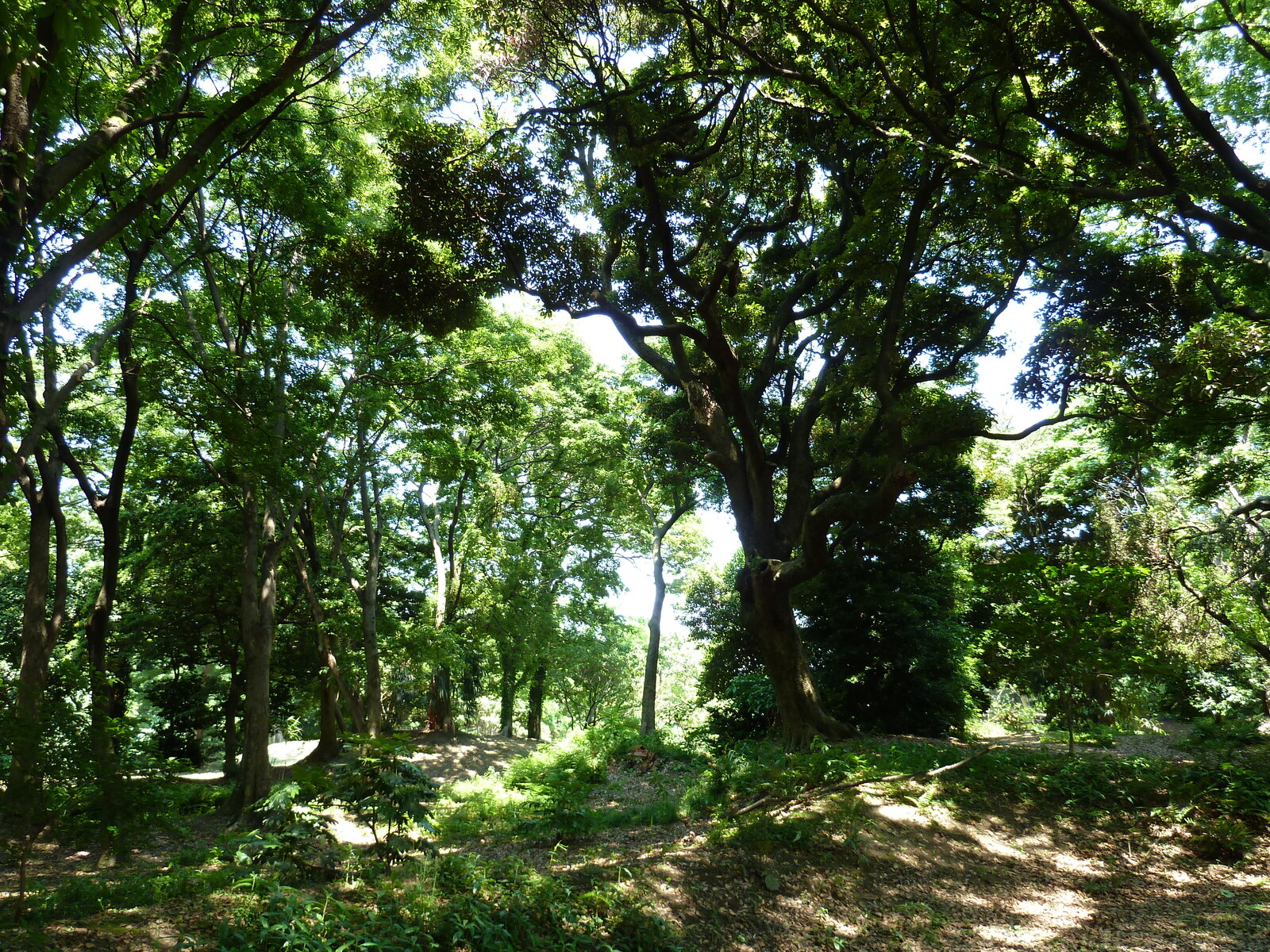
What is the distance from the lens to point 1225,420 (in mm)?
7562

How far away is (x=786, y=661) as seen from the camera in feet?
31.0

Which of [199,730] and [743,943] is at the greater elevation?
[743,943]

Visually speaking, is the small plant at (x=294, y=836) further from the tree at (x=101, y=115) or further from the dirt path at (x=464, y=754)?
the dirt path at (x=464, y=754)

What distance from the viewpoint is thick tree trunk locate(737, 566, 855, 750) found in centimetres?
929

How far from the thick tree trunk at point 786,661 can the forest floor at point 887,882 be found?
2.13 meters

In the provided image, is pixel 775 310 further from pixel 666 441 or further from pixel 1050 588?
pixel 1050 588

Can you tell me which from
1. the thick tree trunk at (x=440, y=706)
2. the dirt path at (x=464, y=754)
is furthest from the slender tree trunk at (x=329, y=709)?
the thick tree trunk at (x=440, y=706)

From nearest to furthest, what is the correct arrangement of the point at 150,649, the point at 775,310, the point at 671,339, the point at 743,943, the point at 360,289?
the point at 743,943 < the point at 360,289 < the point at 671,339 < the point at 775,310 < the point at 150,649

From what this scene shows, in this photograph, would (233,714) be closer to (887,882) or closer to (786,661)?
(786,661)

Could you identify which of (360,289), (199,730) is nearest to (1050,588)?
(360,289)

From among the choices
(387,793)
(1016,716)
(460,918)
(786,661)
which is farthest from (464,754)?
(1016,716)

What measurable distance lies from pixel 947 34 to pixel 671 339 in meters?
4.99

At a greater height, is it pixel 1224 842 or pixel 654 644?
pixel 654 644

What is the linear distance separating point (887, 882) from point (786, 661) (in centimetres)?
405
